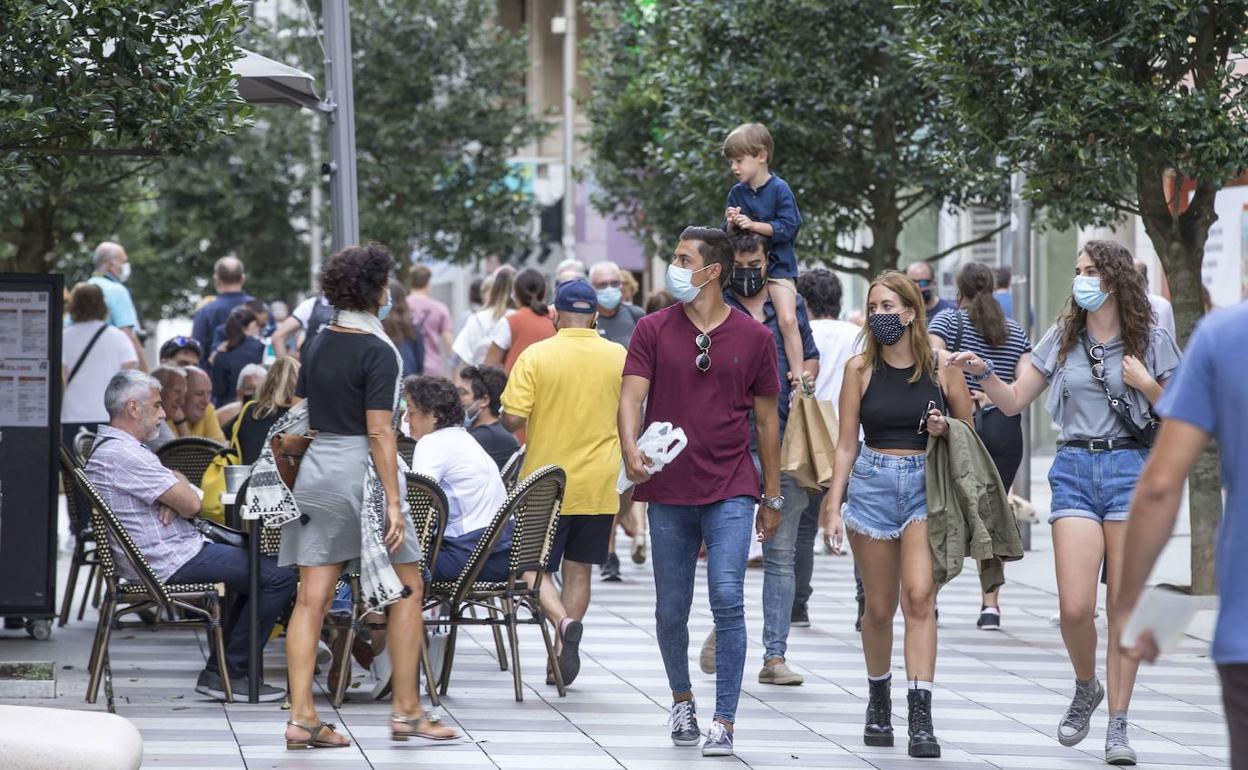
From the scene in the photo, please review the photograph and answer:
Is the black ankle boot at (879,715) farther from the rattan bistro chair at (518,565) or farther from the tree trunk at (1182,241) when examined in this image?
the tree trunk at (1182,241)

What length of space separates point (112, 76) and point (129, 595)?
7.20ft

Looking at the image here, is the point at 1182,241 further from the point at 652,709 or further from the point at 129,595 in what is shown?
the point at 129,595

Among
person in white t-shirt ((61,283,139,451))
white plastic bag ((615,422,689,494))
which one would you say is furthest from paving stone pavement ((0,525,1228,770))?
person in white t-shirt ((61,283,139,451))

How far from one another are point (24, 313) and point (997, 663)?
4.99m

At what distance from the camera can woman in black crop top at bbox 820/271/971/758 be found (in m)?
7.59

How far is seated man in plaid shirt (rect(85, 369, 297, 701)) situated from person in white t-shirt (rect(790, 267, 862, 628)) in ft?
10.9

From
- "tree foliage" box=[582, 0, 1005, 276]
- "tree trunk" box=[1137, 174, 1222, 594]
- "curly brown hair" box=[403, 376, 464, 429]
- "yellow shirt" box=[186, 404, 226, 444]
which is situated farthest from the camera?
"tree foliage" box=[582, 0, 1005, 276]

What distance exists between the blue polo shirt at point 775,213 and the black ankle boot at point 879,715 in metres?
2.33

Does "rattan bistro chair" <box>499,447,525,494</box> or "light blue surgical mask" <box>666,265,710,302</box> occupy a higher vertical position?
"light blue surgical mask" <box>666,265,710,302</box>

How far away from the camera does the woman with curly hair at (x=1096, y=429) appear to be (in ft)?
Answer: 24.7

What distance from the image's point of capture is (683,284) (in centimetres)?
763

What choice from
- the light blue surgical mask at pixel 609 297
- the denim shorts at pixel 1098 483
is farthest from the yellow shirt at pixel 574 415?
the light blue surgical mask at pixel 609 297

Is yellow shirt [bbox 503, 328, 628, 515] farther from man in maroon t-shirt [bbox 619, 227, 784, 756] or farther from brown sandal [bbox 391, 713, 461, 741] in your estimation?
brown sandal [bbox 391, 713, 461, 741]

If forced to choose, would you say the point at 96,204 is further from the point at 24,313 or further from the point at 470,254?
the point at 470,254
